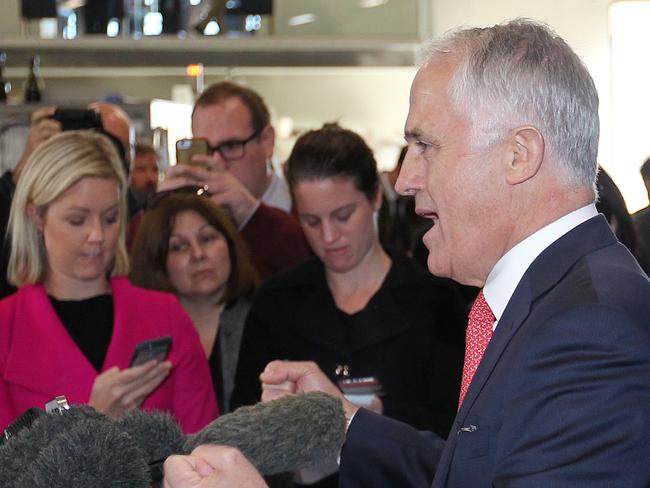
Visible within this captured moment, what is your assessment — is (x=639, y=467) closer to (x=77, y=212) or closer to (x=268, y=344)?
(x=268, y=344)

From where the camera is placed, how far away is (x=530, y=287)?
4.41ft

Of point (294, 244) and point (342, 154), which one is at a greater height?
point (342, 154)

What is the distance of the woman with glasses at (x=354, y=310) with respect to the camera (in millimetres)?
2549

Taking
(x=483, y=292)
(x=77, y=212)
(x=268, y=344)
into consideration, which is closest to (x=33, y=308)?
(x=77, y=212)

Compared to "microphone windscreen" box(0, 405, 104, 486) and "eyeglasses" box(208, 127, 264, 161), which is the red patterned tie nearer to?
"microphone windscreen" box(0, 405, 104, 486)

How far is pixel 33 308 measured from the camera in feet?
8.49

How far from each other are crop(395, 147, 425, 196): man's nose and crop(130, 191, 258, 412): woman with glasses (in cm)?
162

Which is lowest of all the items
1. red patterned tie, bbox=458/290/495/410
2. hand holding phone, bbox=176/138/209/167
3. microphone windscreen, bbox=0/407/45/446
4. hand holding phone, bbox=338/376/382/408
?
hand holding phone, bbox=338/376/382/408

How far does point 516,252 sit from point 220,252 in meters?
1.84

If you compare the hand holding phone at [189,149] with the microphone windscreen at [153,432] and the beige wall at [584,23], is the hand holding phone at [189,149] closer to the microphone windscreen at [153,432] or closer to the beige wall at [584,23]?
the microphone windscreen at [153,432]

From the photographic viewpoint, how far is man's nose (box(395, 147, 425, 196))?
1.51 metres

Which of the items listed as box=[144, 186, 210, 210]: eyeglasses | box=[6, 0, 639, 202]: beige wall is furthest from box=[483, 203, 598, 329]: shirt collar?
box=[6, 0, 639, 202]: beige wall

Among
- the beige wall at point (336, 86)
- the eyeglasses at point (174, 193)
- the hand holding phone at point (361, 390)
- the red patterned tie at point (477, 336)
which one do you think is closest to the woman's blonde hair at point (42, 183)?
the eyeglasses at point (174, 193)

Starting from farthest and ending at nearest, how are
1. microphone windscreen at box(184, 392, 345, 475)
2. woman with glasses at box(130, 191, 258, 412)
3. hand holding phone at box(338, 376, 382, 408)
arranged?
woman with glasses at box(130, 191, 258, 412)
hand holding phone at box(338, 376, 382, 408)
microphone windscreen at box(184, 392, 345, 475)
